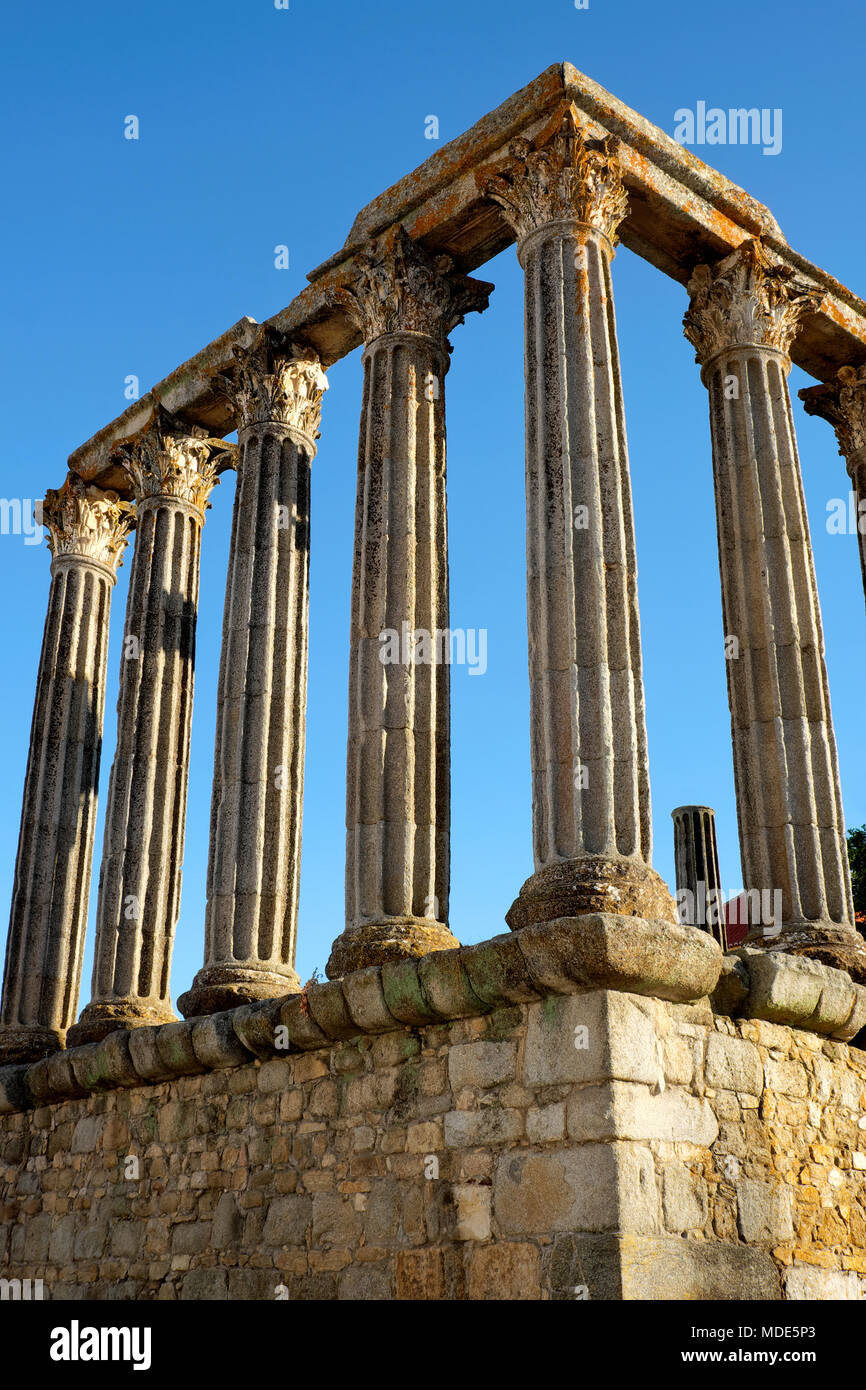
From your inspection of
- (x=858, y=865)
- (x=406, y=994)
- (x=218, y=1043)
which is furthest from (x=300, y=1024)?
(x=858, y=865)

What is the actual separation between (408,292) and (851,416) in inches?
222

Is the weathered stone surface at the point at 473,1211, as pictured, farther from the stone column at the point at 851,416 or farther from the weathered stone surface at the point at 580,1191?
the stone column at the point at 851,416

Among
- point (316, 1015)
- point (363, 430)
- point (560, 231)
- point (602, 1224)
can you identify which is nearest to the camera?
point (602, 1224)

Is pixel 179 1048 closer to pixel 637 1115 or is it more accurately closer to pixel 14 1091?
pixel 14 1091

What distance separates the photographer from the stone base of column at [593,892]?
10.2 m

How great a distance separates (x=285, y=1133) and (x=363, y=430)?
22.5 feet

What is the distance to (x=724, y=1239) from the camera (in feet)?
30.0

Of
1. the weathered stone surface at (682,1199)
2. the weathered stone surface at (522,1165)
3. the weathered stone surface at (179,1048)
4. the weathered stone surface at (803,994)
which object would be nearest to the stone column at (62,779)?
the weathered stone surface at (179,1048)

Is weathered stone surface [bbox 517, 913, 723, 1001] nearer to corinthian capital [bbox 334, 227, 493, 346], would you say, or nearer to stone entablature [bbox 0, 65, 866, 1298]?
stone entablature [bbox 0, 65, 866, 1298]

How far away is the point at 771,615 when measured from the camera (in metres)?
13.8

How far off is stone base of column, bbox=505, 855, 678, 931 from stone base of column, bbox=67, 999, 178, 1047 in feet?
20.5

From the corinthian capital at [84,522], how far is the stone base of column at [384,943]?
30.6 feet
